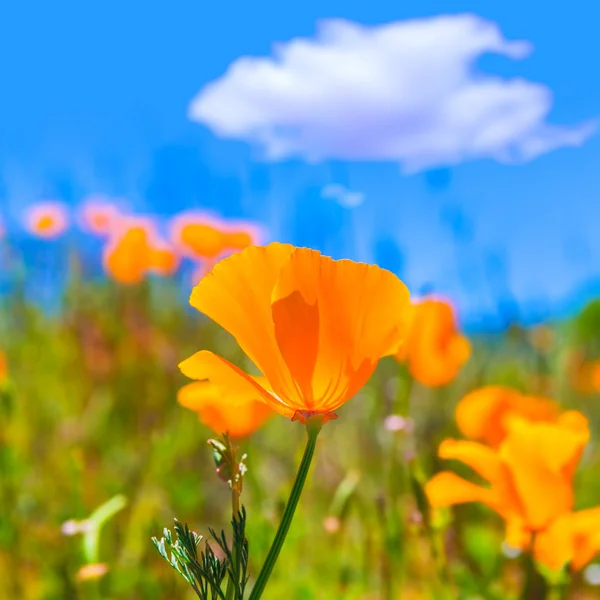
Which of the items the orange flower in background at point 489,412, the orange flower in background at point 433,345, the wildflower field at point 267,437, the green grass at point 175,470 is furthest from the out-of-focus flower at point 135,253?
the orange flower in background at point 489,412

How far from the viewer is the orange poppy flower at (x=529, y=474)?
81 centimetres

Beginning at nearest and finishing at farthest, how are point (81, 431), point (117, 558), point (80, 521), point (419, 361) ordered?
point (80, 521) → point (419, 361) → point (117, 558) → point (81, 431)

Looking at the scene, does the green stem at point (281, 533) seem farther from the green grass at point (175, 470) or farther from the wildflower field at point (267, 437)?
the green grass at point (175, 470)

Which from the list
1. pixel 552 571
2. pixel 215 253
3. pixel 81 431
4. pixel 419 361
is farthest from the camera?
pixel 215 253

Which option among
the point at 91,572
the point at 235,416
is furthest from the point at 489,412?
the point at 91,572

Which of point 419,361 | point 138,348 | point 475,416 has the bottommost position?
point 475,416

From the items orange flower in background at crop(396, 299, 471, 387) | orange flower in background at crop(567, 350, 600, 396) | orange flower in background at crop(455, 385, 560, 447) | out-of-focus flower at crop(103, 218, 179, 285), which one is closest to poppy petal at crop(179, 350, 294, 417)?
orange flower in background at crop(455, 385, 560, 447)

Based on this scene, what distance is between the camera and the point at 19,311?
260 cm

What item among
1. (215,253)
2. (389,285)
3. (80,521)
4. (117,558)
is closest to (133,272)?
(215,253)

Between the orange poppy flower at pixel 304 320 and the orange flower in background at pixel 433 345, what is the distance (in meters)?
0.69

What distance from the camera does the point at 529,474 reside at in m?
0.81

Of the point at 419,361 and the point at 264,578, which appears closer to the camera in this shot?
the point at 264,578

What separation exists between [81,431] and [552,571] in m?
1.44

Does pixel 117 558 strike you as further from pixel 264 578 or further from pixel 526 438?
pixel 264 578
